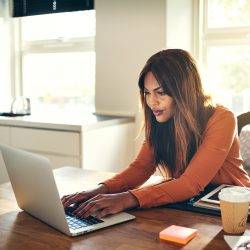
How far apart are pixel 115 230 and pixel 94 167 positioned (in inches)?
69.1

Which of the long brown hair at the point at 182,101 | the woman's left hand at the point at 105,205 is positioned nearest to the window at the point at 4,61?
the long brown hair at the point at 182,101

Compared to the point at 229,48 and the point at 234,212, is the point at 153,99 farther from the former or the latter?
the point at 229,48

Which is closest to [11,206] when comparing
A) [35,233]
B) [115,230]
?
[35,233]

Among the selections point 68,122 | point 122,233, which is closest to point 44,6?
point 68,122

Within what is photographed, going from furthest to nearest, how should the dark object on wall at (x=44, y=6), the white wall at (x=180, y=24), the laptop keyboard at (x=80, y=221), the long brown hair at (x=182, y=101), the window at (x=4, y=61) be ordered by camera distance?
the window at (x=4, y=61) < the dark object on wall at (x=44, y=6) < the white wall at (x=180, y=24) < the long brown hair at (x=182, y=101) < the laptop keyboard at (x=80, y=221)

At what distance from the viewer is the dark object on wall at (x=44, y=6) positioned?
11.4 ft

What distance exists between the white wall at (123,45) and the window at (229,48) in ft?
1.33

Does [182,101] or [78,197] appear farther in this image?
[182,101]

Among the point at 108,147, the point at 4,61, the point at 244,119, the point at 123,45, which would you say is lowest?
the point at 108,147

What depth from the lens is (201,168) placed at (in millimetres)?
1404

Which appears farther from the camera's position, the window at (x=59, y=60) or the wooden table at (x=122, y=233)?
the window at (x=59, y=60)

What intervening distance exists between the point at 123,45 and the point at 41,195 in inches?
87.4

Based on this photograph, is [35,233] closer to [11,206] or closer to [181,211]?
[11,206]

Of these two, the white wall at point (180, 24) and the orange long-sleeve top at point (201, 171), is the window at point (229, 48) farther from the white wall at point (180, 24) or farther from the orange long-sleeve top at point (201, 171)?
the orange long-sleeve top at point (201, 171)
